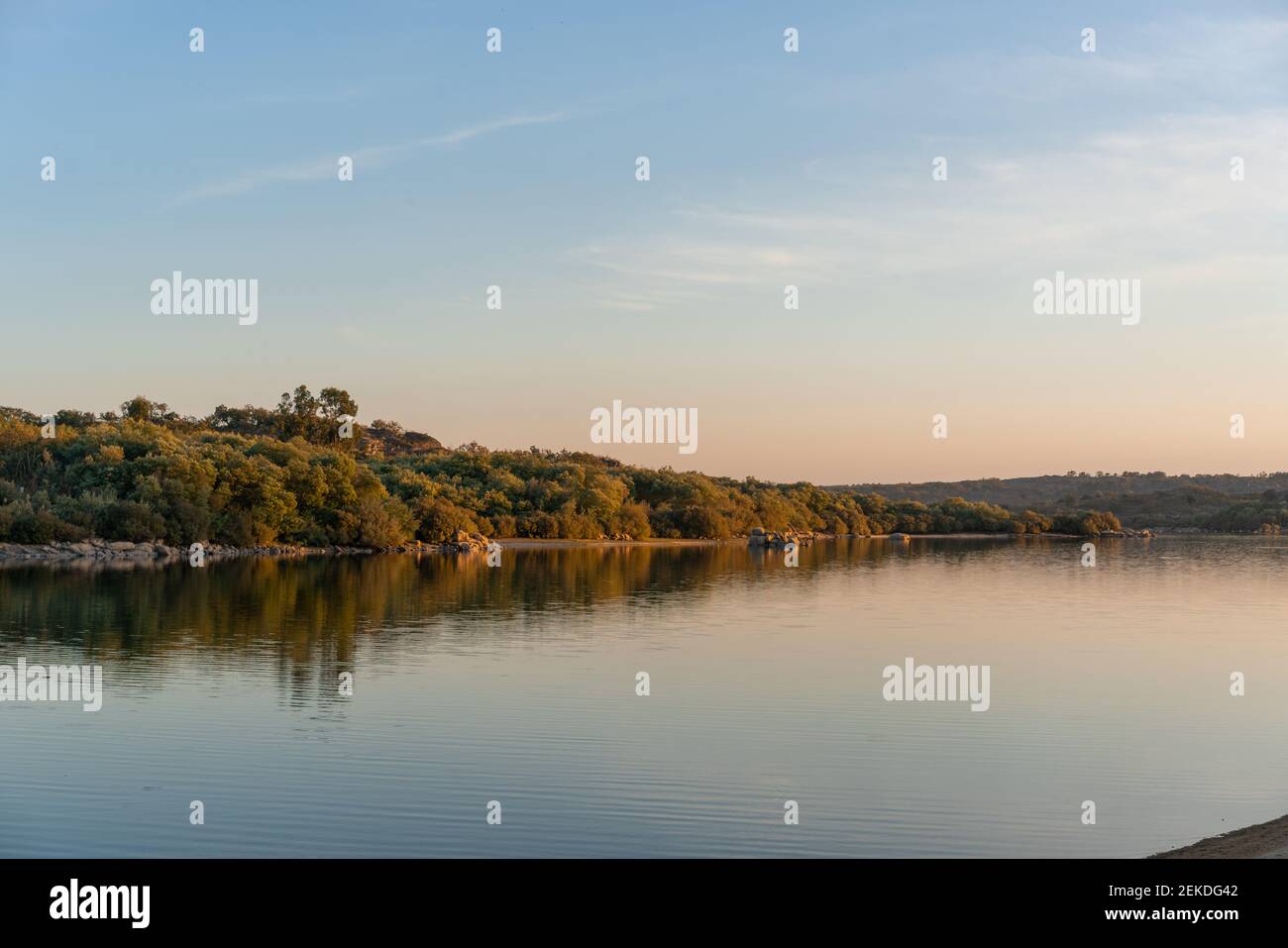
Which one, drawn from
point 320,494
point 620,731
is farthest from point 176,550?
point 620,731

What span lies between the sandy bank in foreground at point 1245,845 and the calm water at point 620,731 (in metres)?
0.53

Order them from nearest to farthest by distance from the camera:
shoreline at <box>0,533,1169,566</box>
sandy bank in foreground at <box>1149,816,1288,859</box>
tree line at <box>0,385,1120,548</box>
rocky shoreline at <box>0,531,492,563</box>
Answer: sandy bank in foreground at <box>1149,816,1288,859</box>, rocky shoreline at <box>0,531,492,563</box>, shoreline at <box>0,533,1169,566</box>, tree line at <box>0,385,1120,548</box>

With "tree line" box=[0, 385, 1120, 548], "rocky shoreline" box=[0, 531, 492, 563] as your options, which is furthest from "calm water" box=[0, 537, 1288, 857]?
"tree line" box=[0, 385, 1120, 548]

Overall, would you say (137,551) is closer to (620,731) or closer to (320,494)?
(320,494)

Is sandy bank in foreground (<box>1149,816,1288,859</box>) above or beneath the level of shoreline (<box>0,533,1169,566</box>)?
beneath

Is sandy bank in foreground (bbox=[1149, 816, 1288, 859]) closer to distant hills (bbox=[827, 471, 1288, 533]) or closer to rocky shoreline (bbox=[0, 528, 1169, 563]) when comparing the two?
rocky shoreline (bbox=[0, 528, 1169, 563])

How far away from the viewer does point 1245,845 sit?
8594 mm

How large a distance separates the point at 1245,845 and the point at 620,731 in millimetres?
6779

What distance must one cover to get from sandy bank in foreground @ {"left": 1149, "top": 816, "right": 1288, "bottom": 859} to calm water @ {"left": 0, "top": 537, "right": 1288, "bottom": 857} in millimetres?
531

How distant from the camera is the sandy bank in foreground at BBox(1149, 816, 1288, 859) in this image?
8.15 m

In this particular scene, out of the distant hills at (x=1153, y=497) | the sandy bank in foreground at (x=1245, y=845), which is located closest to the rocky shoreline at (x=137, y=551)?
the sandy bank in foreground at (x=1245, y=845)

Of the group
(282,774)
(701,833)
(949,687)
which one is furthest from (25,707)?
(949,687)

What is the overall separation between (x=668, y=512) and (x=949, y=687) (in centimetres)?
7087
